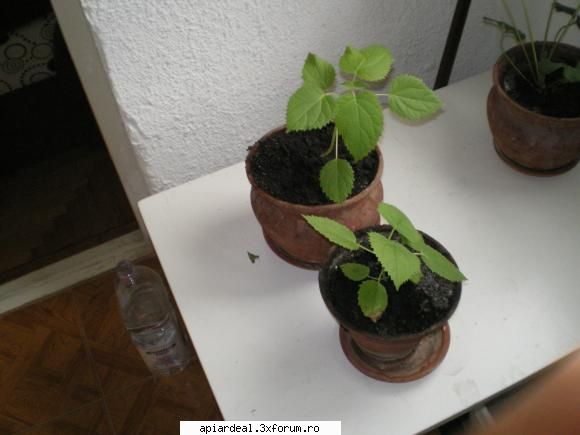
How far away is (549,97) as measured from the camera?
826 millimetres

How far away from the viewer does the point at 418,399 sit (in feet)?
2.25

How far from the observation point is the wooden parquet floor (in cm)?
125

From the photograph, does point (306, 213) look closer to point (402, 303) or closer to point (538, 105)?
point (402, 303)

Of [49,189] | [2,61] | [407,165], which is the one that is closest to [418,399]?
[407,165]

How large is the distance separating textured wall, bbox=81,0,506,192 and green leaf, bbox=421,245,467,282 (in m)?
0.48

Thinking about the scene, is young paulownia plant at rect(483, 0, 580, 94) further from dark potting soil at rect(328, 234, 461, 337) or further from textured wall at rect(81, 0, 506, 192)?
dark potting soil at rect(328, 234, 461, 337)

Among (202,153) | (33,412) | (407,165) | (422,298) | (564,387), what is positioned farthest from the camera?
(33,412)

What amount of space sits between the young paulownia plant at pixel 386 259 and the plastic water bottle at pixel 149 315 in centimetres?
65

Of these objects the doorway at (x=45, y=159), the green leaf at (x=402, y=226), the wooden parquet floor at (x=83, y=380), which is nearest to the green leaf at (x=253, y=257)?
the green leaf at (x=402, y=226)

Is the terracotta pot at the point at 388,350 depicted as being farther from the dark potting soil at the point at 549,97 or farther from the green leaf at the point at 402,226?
the dark potting soil at the point at 549,97

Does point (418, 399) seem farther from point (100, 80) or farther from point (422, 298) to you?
point (100, 80)

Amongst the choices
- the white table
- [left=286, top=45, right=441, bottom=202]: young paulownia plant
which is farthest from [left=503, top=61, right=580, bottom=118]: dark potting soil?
[left=286, top=45, right=441, bottom=202]: young paulownia plant

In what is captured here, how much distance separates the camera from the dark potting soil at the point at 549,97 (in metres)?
0.81

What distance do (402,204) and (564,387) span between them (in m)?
0.46
